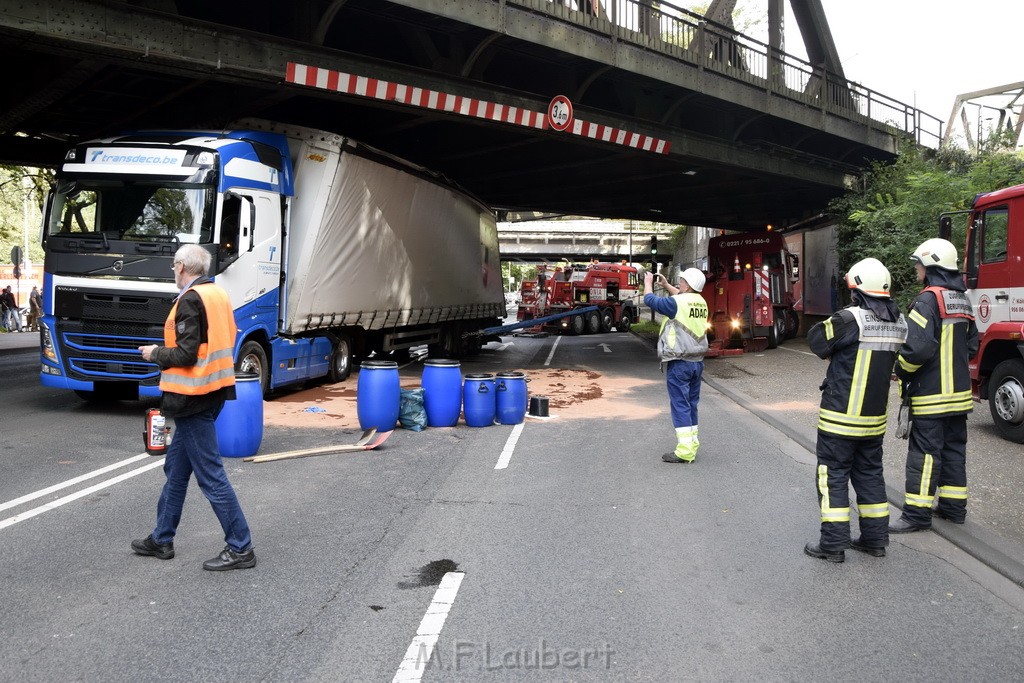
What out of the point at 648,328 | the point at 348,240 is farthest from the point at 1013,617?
the point at 648,328

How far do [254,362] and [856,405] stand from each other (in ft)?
26.4

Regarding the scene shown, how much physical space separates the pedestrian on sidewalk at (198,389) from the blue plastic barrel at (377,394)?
4267 millimetres

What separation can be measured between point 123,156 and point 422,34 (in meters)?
5.14

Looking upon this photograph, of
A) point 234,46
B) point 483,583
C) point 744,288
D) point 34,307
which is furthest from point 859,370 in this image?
point 34,307

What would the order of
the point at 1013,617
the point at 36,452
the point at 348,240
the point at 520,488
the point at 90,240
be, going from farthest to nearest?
the point at 348,240
the point at 90,240
the point at 36,452
the point at 520,488
the point at 1013,617

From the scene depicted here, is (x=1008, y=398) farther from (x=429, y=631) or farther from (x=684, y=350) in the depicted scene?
(x=429, y=631)

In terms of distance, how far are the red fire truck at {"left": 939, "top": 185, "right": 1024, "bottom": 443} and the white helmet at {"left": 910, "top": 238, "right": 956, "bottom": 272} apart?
9.28ft

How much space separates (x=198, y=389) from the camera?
4.53 metres

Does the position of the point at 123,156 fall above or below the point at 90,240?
above

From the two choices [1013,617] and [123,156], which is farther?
[123,156]

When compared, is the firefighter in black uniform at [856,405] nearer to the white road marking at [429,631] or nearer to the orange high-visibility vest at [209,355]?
the white road marking at [429,631]

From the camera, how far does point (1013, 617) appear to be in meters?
4.14

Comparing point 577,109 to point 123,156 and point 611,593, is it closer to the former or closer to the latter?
point 123,156

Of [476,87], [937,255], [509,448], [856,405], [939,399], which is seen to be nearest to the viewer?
[856,405]
